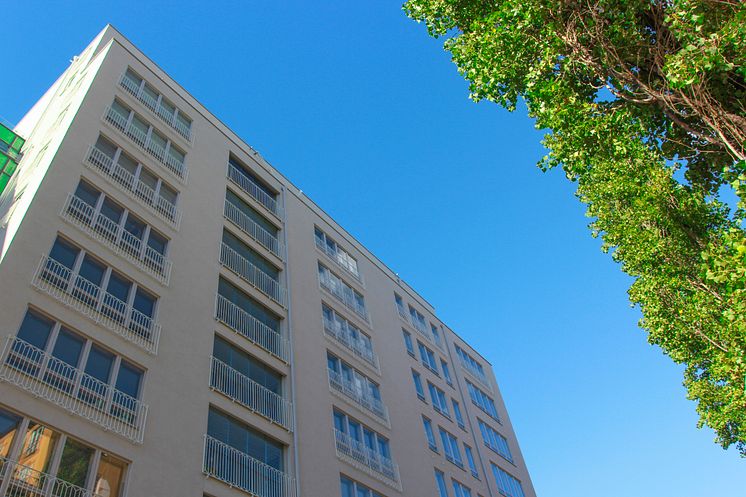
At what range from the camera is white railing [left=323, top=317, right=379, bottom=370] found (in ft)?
88.1

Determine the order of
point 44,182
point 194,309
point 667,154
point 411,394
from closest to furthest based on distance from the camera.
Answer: point 667,154, point 44,182, point 194,309, point 411,394

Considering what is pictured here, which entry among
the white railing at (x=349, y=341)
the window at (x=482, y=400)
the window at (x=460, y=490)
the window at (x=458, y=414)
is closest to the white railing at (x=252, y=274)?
the white railing at (x=349, y=341)

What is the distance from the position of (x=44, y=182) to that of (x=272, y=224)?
1153 cm

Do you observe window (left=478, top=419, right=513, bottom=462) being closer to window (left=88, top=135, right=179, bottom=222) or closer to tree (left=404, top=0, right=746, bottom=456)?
tree (left=404, top=0, right=746, bottom=456)

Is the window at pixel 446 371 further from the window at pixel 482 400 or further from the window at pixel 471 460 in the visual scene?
the window at pixel 471 460

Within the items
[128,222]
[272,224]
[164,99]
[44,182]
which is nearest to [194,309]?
[128,222]

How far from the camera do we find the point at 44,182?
56.1 ft

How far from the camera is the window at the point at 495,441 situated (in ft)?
121

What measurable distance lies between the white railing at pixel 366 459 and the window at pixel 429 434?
4839 millimetres

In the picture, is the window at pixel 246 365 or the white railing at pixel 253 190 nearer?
the window at pixel 246 365

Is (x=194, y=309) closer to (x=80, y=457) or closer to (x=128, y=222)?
(x=128, y=222)

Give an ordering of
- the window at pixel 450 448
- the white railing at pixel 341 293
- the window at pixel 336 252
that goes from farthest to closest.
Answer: the window at pixel 336 252 < the window at pixel 450 448 < the white railing at pixel 341 293

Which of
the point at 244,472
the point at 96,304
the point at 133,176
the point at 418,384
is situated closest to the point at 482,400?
the point at 418,384

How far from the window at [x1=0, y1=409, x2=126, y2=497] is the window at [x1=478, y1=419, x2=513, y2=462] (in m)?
26.9
